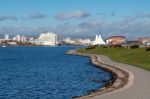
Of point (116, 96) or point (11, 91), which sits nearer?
point (116, 96)

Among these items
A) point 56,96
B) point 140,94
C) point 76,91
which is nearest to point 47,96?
point 56,96

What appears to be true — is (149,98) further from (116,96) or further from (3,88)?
(3,88)

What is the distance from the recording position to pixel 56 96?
1299 inches

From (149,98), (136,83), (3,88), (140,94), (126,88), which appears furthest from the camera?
(3,88)

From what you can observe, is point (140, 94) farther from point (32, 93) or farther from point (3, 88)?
A: point (3, 88)

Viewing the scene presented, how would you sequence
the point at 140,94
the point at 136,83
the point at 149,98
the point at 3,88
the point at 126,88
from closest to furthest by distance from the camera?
the point at 149,98 < the point at 140,94 < the point at 126,88 < the point at 136,83 < the point at 3,88

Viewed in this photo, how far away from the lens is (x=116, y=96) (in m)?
26.8

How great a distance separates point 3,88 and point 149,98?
710 inches

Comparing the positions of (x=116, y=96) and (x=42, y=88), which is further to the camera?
(x=42, y=88)

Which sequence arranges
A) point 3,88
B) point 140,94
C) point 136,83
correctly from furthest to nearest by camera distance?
1. point 3,88
2. point 136,83
3. point 140,94

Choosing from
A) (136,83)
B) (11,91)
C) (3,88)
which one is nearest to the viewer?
(136,83)

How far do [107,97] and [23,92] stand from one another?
11740 mm

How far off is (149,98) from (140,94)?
197 cm

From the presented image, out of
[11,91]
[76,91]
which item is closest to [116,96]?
[76,91]
